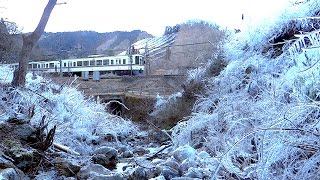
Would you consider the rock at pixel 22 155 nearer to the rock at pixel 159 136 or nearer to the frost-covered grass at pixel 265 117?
the frost-covered grass at pixel 265 117

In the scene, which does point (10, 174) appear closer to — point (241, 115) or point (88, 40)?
point (241, 115)

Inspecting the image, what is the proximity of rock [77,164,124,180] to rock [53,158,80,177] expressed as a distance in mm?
211

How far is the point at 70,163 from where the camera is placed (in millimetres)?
7016

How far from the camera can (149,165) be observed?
22.7ft

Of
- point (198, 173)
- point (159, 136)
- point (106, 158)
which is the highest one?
point (198, 173)

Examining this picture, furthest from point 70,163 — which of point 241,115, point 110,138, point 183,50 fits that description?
point 183,50

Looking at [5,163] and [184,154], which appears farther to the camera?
[184,154]

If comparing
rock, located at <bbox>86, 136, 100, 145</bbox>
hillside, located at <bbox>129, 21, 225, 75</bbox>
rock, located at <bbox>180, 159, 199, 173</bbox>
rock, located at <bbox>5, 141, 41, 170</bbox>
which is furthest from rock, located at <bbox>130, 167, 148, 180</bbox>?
hillside, located at <bbox>129, 21, 225, 75</bbox>

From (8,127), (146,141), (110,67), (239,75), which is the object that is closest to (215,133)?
(239,75)

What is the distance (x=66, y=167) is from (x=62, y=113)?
486 centimetres

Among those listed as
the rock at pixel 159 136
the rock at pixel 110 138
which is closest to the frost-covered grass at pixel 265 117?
the rock at pixel 159 136

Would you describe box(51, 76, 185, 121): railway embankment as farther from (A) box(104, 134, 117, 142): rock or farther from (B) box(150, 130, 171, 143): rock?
(A) box(104, 134, 117, 142): rock

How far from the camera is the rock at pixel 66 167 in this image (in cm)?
668

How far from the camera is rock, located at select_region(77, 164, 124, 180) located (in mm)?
5943
